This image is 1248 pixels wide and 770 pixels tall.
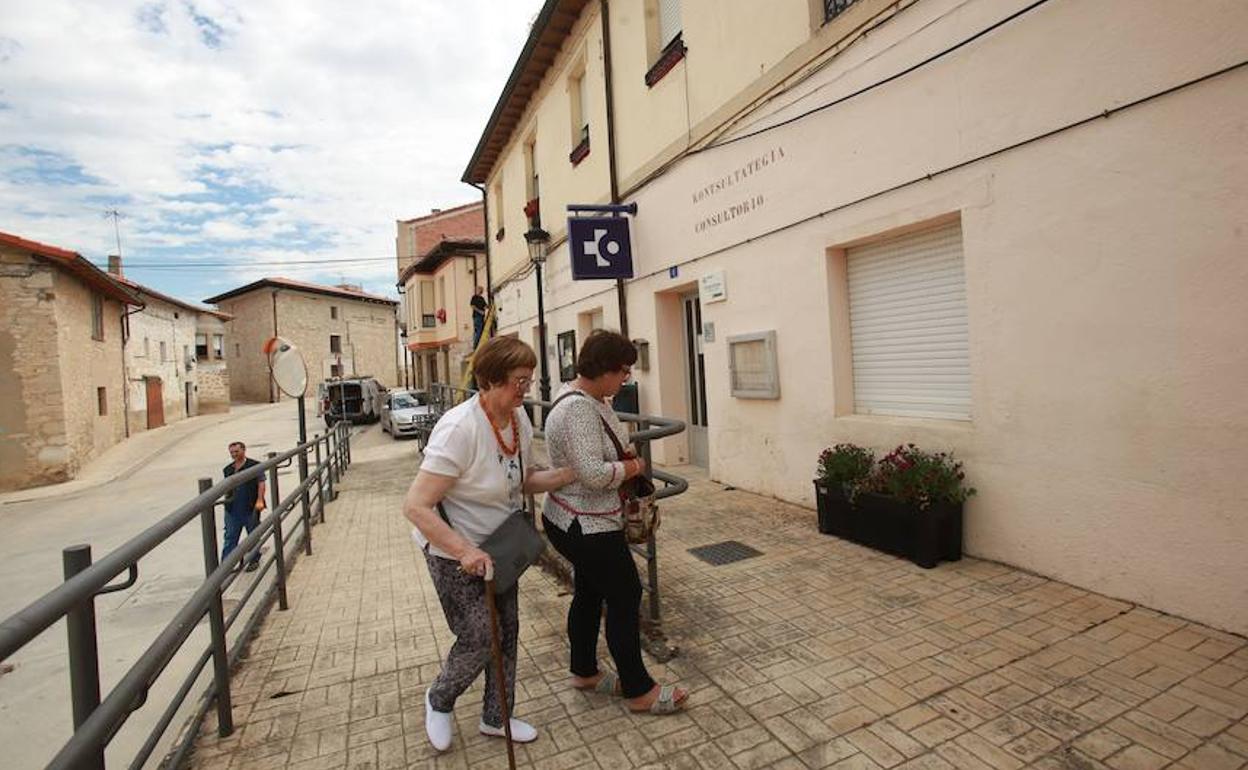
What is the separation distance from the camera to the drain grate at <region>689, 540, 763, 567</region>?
4.64m

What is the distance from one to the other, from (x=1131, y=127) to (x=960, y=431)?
1.97 metres

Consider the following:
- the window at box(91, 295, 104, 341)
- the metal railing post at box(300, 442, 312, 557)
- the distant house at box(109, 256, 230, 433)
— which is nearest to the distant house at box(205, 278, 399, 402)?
the distant house at box(109, 256, 230, 433)

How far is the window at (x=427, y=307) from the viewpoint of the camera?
2773 centimetres

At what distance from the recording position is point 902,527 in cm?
433

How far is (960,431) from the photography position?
4.33 metres

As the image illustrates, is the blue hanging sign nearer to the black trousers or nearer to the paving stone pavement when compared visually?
the paving stone pavement

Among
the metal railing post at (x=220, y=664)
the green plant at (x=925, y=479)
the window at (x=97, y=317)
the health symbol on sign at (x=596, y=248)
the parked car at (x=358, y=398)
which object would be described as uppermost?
the window at (x=97, y=317)

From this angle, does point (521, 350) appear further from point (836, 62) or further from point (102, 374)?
point (102, 374)

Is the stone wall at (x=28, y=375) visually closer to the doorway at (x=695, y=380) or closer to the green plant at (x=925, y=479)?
the doorway at (x=695, y=380)

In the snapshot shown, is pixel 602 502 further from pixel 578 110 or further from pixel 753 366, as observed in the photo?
pixel 578 110

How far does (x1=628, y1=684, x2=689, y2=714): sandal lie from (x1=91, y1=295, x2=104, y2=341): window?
21846mm

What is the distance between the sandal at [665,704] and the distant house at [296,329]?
128 feet

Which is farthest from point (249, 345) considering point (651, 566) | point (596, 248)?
point (651, 566)

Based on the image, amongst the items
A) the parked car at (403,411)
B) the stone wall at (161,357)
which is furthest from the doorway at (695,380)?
the stone wall at (161,357)
